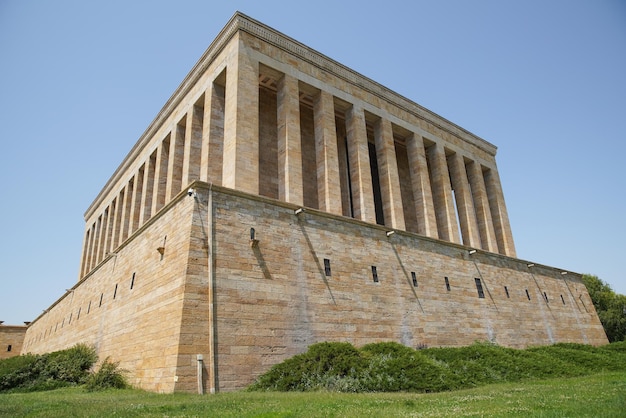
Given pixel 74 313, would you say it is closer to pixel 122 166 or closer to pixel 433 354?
pixel 122 166

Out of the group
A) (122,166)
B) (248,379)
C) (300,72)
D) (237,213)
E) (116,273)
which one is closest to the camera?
(248,379)

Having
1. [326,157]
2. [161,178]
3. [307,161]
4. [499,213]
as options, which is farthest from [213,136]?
[499,213]

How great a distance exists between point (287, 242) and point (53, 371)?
9392 millimetres

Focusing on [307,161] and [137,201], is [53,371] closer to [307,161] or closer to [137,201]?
[307,161]

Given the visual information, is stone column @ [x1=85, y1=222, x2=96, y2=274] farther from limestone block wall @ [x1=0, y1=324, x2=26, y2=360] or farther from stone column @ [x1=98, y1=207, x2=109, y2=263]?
limestone block wall @ [x1=0, y1=324, x2=26, y2=360]

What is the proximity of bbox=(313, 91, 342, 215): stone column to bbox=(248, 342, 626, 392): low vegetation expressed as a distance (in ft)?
24.5

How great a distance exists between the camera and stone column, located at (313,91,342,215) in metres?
17.7

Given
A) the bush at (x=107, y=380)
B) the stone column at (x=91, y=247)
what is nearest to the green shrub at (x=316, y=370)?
the bush at (x=107, y=380)

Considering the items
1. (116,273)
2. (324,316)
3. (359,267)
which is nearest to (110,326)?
(116,273)

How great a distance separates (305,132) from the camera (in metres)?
22.0

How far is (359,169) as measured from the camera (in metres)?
19.5

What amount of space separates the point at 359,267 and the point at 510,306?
1007 centimetres

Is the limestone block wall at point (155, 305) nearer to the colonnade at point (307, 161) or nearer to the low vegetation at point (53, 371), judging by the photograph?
the low vegetation at point (53, 371)

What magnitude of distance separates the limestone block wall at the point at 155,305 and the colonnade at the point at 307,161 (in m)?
3.90
